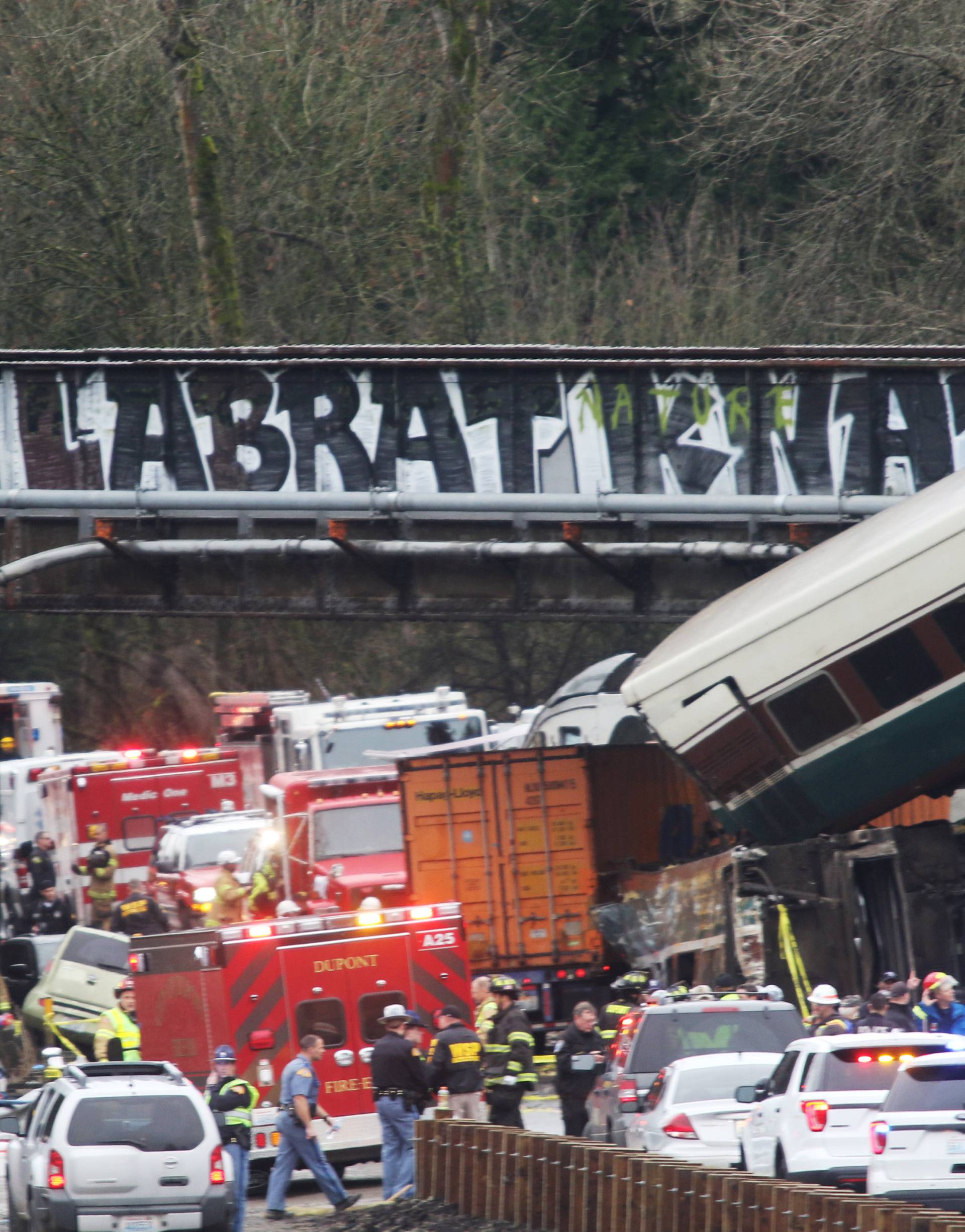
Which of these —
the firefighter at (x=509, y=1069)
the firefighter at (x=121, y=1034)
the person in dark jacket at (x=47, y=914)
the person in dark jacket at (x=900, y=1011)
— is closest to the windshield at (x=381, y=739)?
the person in dark jacket at (x=47, y=914)

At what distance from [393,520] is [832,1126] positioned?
11550mm

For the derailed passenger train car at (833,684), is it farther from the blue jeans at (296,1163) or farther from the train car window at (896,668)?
the blue jeans at (296,1163)

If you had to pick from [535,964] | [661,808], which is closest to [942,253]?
[661,808]

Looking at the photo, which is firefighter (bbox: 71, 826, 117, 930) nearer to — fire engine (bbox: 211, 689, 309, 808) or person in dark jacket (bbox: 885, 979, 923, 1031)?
fire engine (bbox: 211, 689, 309, 808)

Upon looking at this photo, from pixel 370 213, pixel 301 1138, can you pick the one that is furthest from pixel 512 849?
pixel 370 213

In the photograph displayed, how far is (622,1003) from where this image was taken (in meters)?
19.0

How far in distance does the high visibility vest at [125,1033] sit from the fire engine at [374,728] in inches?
368

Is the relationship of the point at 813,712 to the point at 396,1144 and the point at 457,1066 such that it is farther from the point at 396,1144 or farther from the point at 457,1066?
the point at 396,1144

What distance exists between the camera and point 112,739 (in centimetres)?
4078

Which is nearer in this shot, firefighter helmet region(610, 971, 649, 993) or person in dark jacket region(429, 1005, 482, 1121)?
person in dark jacket region(429, 1005, 482, 1121)

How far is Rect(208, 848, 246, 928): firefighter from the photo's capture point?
1025 inches

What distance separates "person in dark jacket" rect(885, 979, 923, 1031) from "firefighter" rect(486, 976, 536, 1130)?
275 centimetres

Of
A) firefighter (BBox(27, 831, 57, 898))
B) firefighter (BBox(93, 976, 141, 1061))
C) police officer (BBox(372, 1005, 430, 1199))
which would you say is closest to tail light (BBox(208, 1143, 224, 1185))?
police officer (BBox(372, 1005, 430, 1199))

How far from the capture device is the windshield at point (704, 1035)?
14.7m
